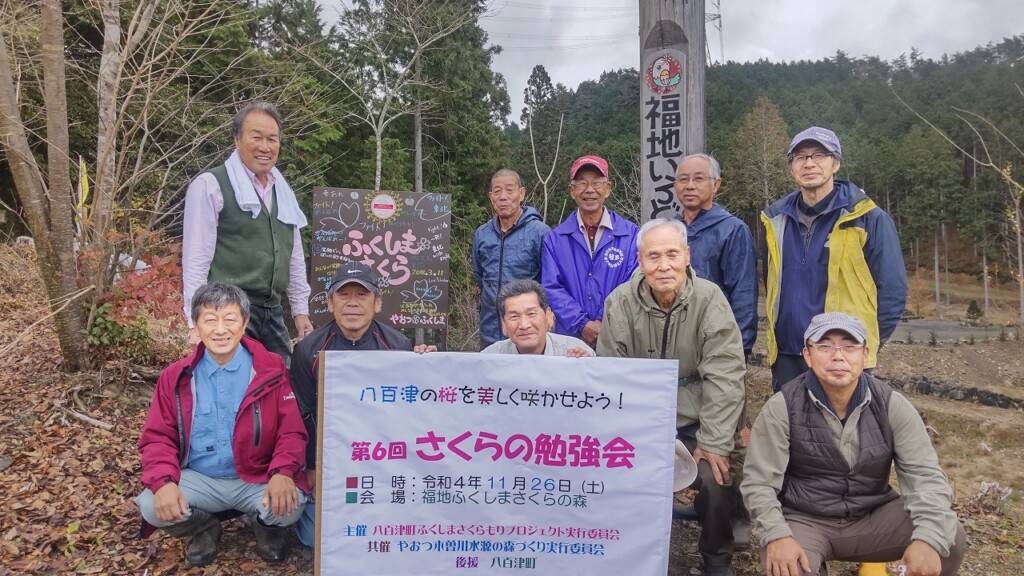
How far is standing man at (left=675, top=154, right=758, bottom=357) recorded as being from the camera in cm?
381

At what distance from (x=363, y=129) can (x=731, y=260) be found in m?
22.6

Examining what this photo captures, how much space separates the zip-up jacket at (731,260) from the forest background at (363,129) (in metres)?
3.33

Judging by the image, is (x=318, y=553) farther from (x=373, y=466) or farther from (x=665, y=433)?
(x=665, y=433)

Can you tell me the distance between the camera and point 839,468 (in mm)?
2830

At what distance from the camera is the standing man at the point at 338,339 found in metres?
3.49

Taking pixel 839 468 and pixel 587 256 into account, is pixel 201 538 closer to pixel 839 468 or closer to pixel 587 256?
pixel 587 256

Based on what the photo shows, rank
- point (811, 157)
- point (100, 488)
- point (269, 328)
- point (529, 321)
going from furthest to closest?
point (100, 488)
point (269, 328)
point (811, 157)
point (529, 321)

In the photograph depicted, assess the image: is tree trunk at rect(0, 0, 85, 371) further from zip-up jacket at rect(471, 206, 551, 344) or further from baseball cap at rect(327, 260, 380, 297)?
zip-up jacket at rect(471, 206, 551, 344)

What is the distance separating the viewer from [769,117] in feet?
112

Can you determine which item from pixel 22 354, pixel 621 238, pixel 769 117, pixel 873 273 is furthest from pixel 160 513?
pixel 769 117

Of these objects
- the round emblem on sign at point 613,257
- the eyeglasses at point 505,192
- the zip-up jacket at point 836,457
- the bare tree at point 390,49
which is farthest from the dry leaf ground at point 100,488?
the bare tree at point 390,49

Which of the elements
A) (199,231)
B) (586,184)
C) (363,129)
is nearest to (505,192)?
(586,184)

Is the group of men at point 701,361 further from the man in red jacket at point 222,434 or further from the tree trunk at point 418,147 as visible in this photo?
the tree trunk at point 418,147

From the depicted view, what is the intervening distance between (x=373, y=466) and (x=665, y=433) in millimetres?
1344
